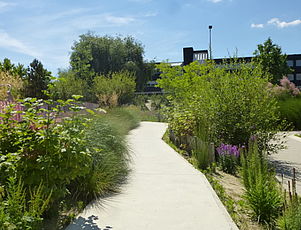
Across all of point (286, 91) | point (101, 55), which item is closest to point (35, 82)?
point (286, 91)

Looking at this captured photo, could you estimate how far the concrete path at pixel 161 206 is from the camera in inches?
127

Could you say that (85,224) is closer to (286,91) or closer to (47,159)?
(47,159)

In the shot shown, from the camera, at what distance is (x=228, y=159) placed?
230 inches

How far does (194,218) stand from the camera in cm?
339

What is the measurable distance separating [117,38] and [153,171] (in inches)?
1261

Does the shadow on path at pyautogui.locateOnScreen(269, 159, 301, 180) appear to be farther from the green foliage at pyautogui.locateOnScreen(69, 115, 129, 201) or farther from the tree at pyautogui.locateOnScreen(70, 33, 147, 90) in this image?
the tree at pyautogui.locateOnScreen(70, 33, 147, 90)

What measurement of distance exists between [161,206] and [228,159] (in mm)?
2573

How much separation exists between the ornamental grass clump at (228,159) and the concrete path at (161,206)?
2.36ft

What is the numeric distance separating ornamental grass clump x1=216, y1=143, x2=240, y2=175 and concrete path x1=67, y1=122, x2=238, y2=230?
72cm

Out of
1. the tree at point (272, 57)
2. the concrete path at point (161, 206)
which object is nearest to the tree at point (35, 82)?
the concrete path at point (161, 206)

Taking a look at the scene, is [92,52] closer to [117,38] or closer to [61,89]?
[117,38]

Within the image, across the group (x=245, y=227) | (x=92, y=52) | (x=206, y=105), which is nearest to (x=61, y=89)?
(x=92, y=52)

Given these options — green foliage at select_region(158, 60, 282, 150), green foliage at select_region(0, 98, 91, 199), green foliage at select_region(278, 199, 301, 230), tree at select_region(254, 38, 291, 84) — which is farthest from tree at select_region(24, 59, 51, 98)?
tree at select_region(254, 38, 291, 84)

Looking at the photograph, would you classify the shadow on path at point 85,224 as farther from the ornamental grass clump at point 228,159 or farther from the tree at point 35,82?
the tree at point 35,82
